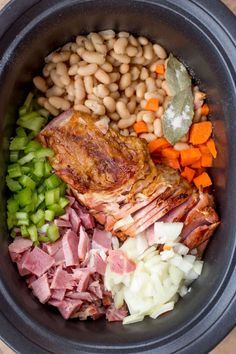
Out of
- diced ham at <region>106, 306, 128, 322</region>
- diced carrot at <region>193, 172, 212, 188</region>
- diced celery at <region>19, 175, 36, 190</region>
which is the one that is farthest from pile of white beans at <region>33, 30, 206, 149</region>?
diced ham at <region>106, 306, 128, 322</region>

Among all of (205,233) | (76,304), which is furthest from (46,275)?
(205,233)

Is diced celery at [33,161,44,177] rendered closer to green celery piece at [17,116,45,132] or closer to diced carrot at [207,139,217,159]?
green celery piece at [17,116,45,132]

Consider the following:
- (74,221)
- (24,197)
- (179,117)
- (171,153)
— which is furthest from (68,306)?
(179,117)

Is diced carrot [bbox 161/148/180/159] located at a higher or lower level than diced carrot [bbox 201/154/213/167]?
higher

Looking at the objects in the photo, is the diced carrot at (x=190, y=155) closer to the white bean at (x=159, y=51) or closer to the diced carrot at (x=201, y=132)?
the diced carrot at (x=201, y=132)

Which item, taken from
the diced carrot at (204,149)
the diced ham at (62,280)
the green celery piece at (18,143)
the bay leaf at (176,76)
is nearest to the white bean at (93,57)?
the bay leaf at (176,76)

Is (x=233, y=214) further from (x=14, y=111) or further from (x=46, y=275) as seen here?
(x=14, y=111)

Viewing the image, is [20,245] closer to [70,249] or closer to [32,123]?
[70,249]
